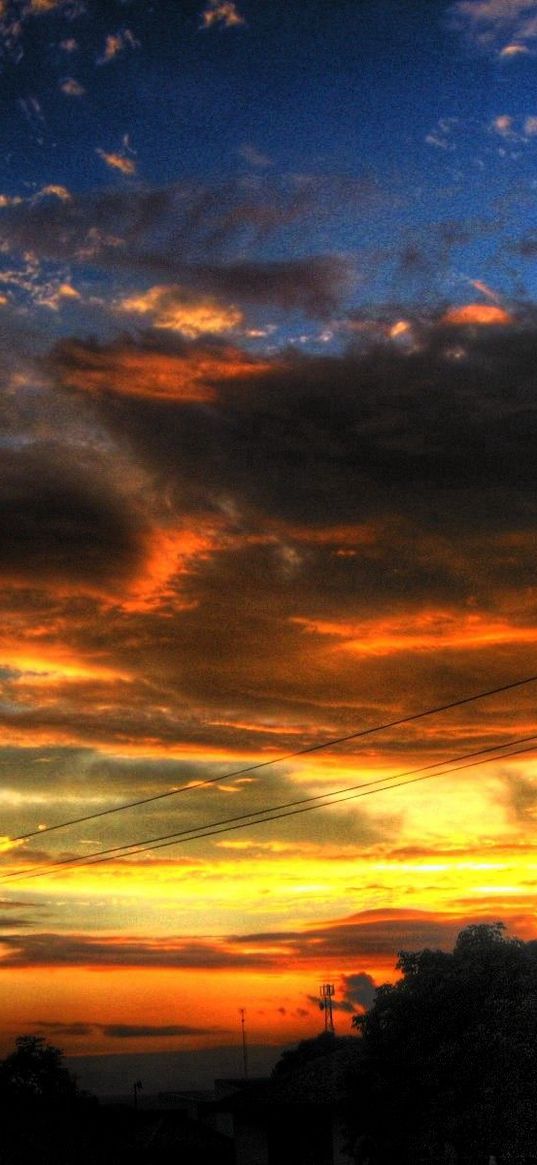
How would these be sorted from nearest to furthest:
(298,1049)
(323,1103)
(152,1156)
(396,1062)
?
(396,1062)
(323,1103)
(152,1156)
(298,1049)

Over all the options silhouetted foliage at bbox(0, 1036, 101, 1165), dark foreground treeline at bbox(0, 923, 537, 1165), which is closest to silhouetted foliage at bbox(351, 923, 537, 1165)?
dark foreground treeline at bbox(0, 923, 537, 1165)

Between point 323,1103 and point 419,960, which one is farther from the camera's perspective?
point 323,1103

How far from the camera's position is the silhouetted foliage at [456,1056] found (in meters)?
50.5

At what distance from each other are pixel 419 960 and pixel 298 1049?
52544 mm

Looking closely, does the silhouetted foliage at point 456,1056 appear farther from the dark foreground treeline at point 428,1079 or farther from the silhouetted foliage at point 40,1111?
the silhouetted foliage at point 40,1111

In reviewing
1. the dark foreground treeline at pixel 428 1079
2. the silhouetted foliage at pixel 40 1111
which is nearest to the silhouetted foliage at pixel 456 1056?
the dark foreground treeline at pixel 428 1079

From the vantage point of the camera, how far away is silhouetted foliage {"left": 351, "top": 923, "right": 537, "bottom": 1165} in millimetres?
50531

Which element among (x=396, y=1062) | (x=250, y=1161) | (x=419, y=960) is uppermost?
(x=419, y=960)

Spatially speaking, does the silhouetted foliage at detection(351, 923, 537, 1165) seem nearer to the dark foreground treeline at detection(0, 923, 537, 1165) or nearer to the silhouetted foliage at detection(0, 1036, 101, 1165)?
the dark foreground treeline at detection(0, 923, 537, 1165)

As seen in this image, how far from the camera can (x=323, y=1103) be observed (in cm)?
6788

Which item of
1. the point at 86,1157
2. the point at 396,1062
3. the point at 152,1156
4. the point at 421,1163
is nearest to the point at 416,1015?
Answer: the point at 396,1062

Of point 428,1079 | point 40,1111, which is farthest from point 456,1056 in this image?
point 40,1111

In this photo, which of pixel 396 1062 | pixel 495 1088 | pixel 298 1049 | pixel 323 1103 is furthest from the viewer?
pixel 298 1049

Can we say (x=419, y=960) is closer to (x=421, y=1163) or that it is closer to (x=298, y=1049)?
(x=421, y=1163)
